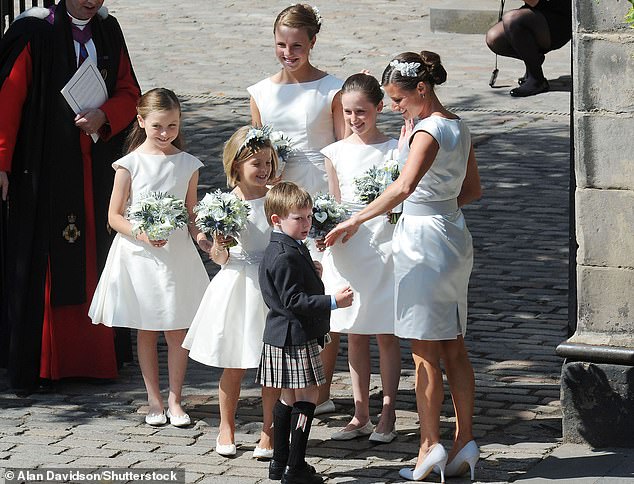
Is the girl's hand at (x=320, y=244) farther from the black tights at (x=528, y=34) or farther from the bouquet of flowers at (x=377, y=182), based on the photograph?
the black tights at (x=528, y=34)

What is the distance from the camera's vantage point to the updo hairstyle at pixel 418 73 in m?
5.61

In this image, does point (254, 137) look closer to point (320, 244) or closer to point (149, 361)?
point (320, 244)

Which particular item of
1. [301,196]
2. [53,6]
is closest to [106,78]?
[53,6]

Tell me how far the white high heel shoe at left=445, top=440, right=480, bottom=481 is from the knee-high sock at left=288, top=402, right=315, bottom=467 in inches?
25.2

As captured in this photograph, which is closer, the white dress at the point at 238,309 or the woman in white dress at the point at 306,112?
the white dress at the point at 238,309

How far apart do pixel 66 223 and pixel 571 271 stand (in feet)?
8.89

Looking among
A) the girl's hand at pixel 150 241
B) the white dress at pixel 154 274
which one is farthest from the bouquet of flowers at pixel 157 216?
the white dress at pixel 154 274

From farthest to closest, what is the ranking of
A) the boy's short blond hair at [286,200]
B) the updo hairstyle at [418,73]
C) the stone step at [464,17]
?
1. the stone step at [464,17]
2. the boy's short blond hair at [286,200]
3. the updo hairstyle at [418,73]

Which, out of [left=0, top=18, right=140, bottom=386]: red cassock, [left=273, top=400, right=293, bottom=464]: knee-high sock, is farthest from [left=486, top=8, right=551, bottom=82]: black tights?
[left=273, top=400, right=293, bottom=464]: knee-high sock

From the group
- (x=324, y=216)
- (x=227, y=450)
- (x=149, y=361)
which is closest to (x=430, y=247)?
(x=324, y=216)

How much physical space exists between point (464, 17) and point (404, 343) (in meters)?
9.87

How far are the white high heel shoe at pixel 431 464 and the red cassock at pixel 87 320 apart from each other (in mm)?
2282

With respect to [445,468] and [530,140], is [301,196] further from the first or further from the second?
[530,140]

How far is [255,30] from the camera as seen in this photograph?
1772 cm
